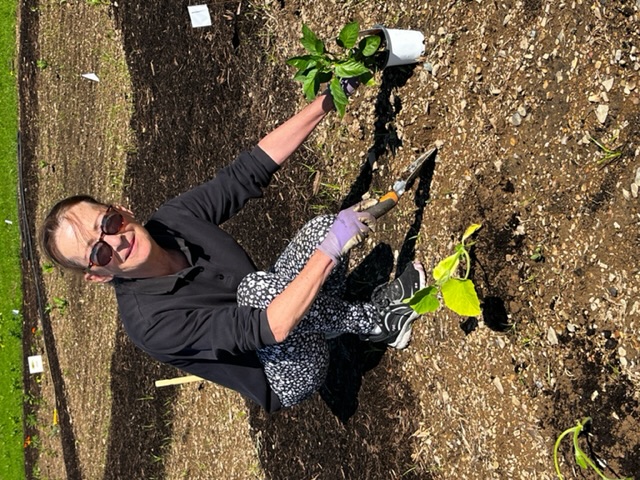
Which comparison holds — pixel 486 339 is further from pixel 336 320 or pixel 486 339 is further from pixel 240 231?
pixel 240 231

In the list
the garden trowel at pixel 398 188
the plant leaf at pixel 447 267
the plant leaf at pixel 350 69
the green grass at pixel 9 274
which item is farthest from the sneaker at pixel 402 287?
the green grass at pixel 9 274

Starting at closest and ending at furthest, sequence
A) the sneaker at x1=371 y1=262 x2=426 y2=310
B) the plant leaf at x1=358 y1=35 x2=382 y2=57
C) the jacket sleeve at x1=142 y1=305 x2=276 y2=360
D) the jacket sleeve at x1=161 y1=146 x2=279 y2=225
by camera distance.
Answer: the jacket sleeve at x1=142 y1=305 x2=276 y2=360 < the plant leaf at x1=358 y1=35 x2=382 y2=57 < the jacket sleeve at x1=161 y1=146 x2=279 y2=225 < the sneaker at x1=371 y1=262 x2=426 y2=310

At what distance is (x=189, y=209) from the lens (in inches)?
120

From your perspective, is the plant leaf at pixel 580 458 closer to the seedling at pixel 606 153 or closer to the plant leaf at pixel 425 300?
the plant leaf at pixel 425 300

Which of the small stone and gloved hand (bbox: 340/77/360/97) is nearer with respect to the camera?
the small stone

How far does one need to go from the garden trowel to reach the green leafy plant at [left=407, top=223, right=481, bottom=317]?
0.33 meters

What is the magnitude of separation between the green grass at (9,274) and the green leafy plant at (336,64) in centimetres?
727

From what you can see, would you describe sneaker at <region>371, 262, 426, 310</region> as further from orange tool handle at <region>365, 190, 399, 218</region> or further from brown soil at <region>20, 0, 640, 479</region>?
orange tool handle at <region>365, 190, 399, 218</region>

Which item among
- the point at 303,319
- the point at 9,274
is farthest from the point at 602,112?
the point at 9,274

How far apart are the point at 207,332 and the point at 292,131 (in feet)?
3.42

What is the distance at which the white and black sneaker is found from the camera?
3.18 meters

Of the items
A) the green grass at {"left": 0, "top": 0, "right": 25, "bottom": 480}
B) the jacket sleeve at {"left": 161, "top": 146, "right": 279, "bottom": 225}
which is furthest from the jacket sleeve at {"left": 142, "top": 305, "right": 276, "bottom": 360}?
the green grass at {"left": 0, "top": 0, "right": 25, "bottom": 480}

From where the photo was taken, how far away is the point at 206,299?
271 cm

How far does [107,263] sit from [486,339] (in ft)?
5.49
